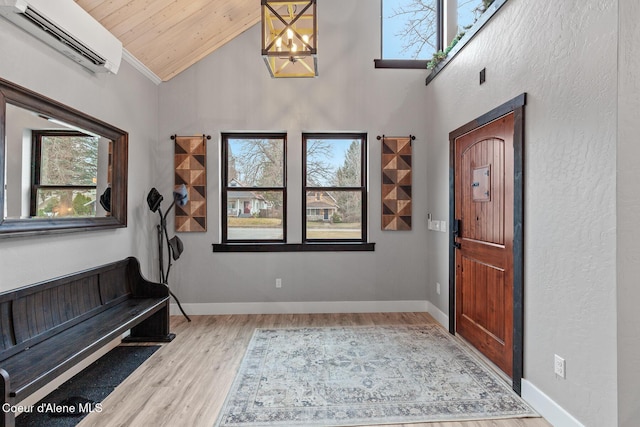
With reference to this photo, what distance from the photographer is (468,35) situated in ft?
10.3

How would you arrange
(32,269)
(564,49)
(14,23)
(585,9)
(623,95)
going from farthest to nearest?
(32,269)
(14,23)
(564,49)
(585,9)
(623,95)

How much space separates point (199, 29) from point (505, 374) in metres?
4.34

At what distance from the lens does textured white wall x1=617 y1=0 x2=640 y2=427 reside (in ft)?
5.36

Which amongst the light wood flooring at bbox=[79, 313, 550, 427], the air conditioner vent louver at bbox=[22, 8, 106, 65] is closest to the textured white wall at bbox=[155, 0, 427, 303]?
the light wood flooring at bbox=[79, 313, 550, 427]

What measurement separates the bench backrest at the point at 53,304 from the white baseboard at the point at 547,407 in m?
3.26

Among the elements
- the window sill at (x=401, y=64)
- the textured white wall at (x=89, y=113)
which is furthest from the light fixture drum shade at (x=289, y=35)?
the window sill at (x=401, y=64)

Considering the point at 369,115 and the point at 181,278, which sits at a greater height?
the point at 369,115

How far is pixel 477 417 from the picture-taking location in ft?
7.07

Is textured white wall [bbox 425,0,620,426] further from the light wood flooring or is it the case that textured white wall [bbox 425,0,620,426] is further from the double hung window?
the double hung window

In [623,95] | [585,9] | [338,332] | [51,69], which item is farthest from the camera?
[338,332]

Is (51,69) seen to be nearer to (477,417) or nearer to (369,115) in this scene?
(369,115)

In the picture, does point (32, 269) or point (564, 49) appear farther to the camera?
point (32, 269)

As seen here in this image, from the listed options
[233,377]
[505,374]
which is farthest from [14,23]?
[505,374]

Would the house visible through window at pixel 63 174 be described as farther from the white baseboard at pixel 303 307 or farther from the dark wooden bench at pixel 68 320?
the white baseboard at pixel 303 307
